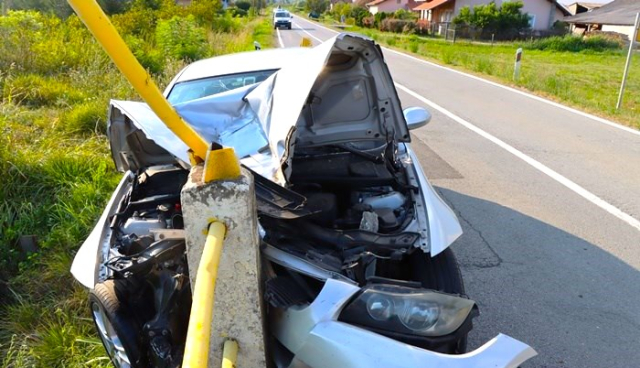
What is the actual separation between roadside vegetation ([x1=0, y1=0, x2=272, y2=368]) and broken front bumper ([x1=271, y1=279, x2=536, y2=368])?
5.33 feet

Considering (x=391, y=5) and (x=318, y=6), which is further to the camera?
(x=318, y=6)

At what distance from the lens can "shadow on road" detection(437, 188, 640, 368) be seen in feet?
10.3

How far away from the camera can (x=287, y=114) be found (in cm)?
279

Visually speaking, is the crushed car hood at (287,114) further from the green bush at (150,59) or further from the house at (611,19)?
Answer: the house at (611,19)

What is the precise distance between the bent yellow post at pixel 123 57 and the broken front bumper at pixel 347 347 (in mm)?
840

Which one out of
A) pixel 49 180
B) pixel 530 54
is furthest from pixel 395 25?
pixel 49 180

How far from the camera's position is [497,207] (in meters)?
5.19

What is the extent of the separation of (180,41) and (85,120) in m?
6.47

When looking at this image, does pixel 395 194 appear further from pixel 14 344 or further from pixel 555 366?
pixel 14 344

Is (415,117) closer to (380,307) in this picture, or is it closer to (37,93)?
(380,307)

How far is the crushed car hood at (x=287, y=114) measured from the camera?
2736mm

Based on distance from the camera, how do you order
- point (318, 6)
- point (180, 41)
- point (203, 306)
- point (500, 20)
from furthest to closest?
point (318, 6) → point (500, 20) → point (180, 41) → point (203, 306)

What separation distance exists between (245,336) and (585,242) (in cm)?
367

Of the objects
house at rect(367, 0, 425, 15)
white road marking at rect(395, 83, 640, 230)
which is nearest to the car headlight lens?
white road marking at rect(395, 83, 640, 230)
